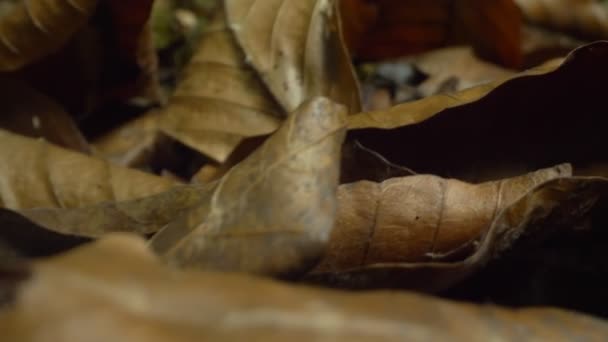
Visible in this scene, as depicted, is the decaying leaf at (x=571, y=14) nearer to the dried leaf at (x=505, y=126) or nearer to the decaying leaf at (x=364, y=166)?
the dried leaf at (x=505, y=126)

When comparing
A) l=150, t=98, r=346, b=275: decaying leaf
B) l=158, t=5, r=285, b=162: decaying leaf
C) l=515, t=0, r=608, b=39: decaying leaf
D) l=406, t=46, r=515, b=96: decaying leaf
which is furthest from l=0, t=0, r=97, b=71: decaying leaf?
l=515, t=0, r=608, b=39: decaying leaf

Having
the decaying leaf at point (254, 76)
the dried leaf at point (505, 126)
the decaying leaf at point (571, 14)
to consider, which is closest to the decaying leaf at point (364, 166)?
the dried leaf at point (505, 126)

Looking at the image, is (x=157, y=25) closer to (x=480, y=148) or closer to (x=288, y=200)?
(x=480, y=148)

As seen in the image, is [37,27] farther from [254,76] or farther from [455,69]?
[455,69]

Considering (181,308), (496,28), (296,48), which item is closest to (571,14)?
(496,28)

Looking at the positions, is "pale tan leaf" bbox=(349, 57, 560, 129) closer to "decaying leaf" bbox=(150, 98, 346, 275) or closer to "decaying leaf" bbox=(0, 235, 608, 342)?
"decaying leaf" bbox=(150, 98, 346, 275)

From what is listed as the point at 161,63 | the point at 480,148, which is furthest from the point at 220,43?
the point at 480,148
